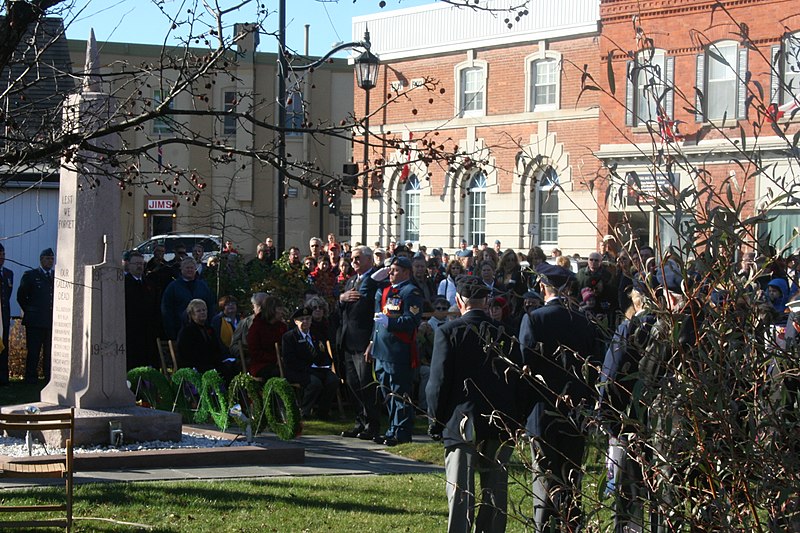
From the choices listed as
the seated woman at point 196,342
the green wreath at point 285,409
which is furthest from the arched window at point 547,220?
the green wreath at point 285,409

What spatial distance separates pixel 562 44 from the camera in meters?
34.9

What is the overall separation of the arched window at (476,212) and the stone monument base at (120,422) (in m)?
26.7

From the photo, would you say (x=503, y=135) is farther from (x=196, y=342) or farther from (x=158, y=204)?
(x=158, y=204)

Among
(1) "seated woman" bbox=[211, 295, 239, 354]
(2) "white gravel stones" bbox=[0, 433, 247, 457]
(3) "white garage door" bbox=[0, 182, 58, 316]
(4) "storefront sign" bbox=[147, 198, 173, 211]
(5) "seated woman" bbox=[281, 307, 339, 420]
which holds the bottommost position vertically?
(2) "white gravel stones" bbox=[0, 433, 247, 457]

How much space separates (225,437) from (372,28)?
95.6ft

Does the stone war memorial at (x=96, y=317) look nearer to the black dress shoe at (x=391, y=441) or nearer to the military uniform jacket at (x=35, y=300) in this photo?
the black dress shoe at (x=391, y=441)

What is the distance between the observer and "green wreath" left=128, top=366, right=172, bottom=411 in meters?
13.8

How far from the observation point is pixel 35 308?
18141mm

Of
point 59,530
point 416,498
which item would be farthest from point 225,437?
point 59,530

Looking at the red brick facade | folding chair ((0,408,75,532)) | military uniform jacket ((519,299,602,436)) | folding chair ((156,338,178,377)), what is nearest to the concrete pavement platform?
folding chair ((0,408,75,532))

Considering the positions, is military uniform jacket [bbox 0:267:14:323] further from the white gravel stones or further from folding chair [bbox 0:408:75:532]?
folding chair [bbox 0:408:75:532]

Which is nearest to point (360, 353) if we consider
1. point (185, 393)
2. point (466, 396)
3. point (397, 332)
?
point (397, 332)

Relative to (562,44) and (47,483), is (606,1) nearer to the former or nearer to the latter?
(562,44)

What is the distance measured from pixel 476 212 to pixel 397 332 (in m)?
25.9
